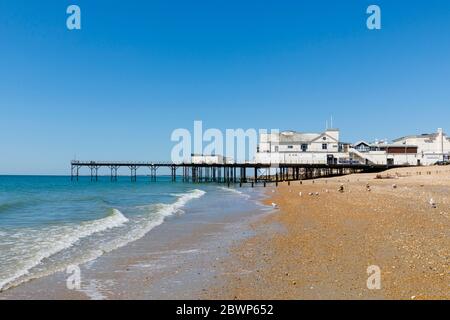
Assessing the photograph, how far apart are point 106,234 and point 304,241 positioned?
22.9ft

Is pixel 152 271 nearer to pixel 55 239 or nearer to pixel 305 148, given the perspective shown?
pixel 55 239

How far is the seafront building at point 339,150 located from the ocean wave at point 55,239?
168ft

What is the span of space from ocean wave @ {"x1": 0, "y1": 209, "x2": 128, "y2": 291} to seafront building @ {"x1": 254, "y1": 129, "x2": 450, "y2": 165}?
51125 mm

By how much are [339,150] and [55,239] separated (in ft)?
196

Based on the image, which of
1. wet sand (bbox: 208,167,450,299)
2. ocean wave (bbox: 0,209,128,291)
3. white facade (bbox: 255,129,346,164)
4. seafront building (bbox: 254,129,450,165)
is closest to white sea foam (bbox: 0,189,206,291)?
ocean wave (bbox: 0,209,128,291)

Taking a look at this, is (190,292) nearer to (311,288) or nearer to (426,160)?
(311,288)

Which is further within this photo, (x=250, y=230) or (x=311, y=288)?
(x=250, y=230)

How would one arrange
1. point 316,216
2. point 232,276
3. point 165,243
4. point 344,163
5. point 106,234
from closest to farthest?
1. point 232,276
2. point 165,243
3. point 106,234
4. point 316,216
5. point 344,163

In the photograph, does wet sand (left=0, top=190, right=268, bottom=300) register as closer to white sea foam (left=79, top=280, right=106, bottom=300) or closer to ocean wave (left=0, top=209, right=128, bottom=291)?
white sea foam (left=79, top=280, right=106, bottom=300)

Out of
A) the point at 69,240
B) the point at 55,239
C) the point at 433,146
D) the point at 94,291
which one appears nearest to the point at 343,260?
the point at 94,291

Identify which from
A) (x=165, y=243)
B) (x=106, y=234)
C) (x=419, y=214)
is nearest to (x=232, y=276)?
(x=165, y=243)
